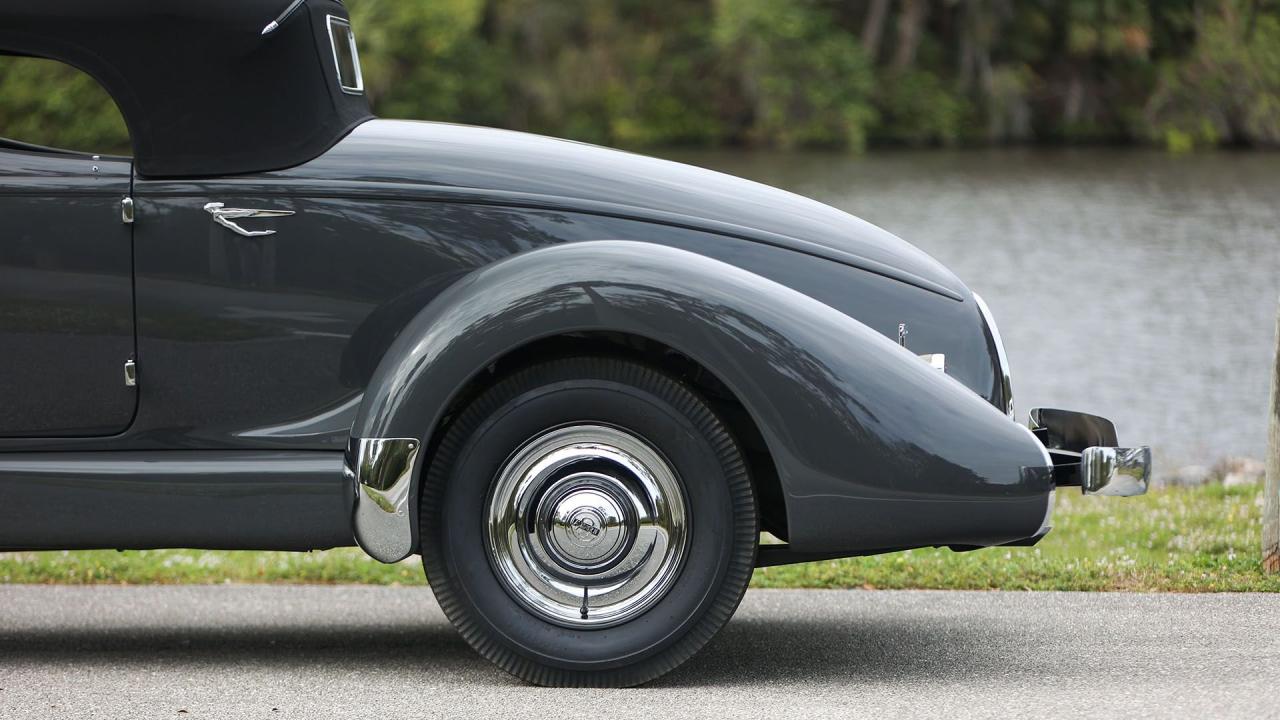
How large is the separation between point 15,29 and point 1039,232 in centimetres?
2351

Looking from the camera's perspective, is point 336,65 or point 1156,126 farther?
point 1156,126

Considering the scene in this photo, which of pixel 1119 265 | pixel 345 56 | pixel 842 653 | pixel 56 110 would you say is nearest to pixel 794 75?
pixel 1119 265

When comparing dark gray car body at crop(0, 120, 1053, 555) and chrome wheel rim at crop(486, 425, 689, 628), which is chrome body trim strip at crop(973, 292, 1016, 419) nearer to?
dark gray car body at crop(0, 120, 1053, 555)

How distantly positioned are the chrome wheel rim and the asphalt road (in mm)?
262

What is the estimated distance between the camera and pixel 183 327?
421cm

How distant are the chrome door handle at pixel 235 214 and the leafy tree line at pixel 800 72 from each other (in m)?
40.3

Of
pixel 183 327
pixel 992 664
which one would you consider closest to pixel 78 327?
pixel 183 327

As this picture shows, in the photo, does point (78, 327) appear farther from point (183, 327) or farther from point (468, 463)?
point (468, 463)

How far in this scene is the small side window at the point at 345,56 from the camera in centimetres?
462

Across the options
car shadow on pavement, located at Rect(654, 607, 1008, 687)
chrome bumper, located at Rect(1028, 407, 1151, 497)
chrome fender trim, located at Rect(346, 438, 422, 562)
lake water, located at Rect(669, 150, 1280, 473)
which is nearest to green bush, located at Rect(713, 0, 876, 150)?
lake water, located at Rect(669, 150, 1280, 473)

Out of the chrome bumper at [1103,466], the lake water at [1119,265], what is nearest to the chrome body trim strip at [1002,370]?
the chrome bumper at [1103,466]

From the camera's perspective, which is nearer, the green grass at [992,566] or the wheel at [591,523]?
the wheel at [591,523]

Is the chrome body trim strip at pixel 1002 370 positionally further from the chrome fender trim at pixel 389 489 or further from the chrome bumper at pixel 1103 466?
the chrome fender trim at pixel 389 489

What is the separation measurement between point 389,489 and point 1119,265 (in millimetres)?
20224
